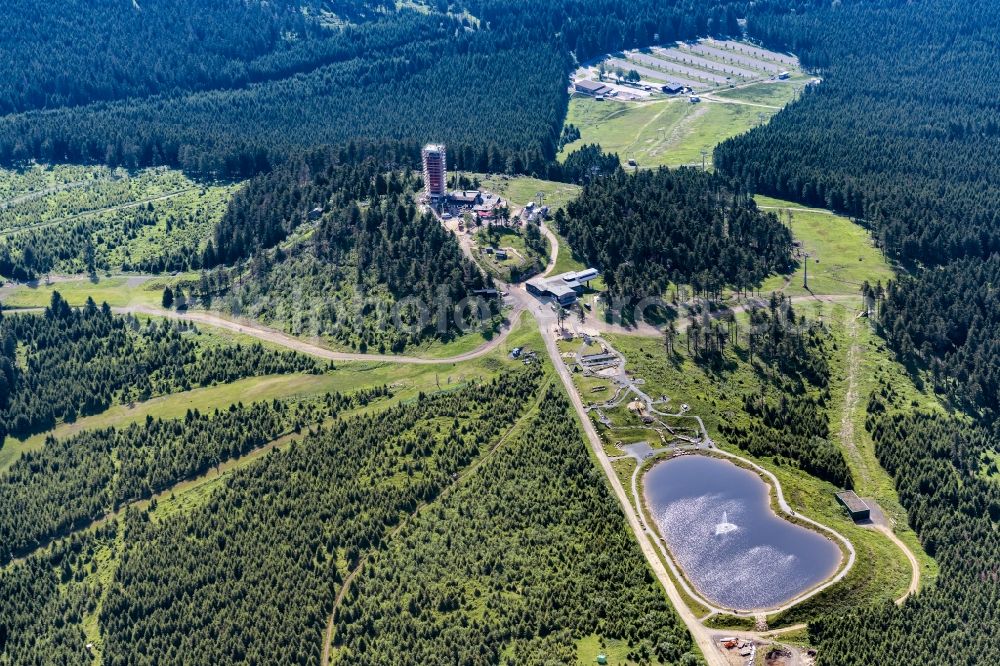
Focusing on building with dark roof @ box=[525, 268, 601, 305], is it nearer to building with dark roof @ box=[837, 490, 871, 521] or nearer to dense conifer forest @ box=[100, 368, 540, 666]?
dense conifer forest @ box=[100, 368, 540, 666]

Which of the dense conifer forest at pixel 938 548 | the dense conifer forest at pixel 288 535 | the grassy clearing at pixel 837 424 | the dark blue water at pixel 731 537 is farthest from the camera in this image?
the dense conifer forest at pixel 288 535

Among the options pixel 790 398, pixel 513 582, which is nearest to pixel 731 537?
→ pixel 513 582

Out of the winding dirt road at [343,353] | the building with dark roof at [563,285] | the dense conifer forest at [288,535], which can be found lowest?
the dense conifer forest at [288,535]

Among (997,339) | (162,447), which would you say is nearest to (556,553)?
(162,447)

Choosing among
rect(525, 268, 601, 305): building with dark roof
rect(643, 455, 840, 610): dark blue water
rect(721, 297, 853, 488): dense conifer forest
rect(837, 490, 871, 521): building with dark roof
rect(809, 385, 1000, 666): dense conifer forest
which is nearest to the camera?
rect(809, 385, 1000, 666): dense conifer forest

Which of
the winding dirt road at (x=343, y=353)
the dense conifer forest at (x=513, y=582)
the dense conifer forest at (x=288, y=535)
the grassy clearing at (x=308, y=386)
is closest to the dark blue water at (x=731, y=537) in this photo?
the dense conifer forest at (x=513, y=582)

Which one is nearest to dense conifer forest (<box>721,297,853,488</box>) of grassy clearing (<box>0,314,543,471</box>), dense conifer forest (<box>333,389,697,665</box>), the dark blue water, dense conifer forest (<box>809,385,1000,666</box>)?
dense conifer forest (<box>809,385,1000,666</box>)

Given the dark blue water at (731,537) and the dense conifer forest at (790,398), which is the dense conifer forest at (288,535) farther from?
the dense conifer forest at (790,398)

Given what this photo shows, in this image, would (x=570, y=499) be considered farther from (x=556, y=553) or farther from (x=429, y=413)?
(x=429, y=413)
